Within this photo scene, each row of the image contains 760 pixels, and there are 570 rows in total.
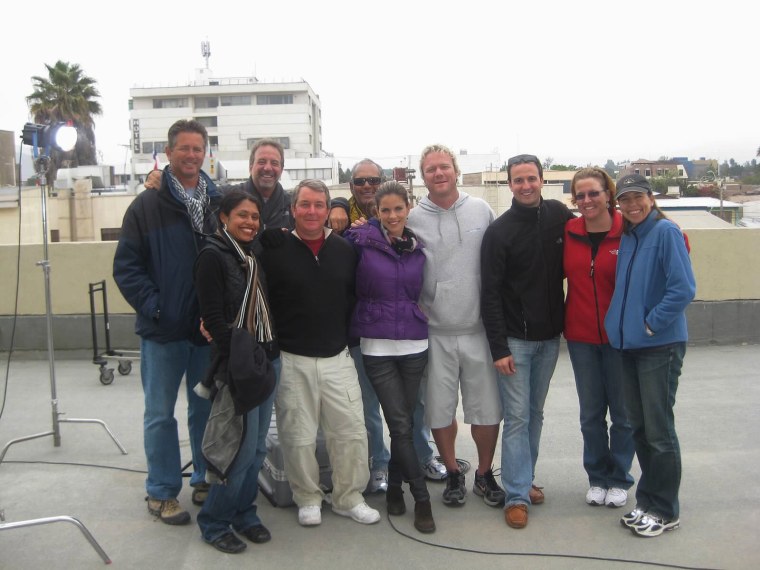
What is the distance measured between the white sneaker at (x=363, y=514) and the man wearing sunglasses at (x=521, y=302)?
708mm

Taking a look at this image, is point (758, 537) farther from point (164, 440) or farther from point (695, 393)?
point (164, 440)

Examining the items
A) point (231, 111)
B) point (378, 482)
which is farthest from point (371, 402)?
point (231, 111)

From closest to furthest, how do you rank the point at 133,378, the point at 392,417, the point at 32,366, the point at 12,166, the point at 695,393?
1. the point at 392,417
2. the point at 12,166
3. the point at 695,393
4. the point at 133,378
5. the point at 32,366

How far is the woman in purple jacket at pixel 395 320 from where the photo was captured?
11.6 feet

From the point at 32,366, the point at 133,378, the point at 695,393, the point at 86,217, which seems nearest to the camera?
the point at 695,393

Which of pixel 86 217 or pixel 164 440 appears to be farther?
pixel 86 217

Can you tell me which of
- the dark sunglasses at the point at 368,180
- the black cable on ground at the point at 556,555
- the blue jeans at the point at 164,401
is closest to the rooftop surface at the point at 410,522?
the black cable on ground at the point at 556,555

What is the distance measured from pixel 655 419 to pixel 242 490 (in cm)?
211

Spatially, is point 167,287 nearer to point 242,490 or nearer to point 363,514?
point 242,490

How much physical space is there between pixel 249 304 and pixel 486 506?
1792 mm

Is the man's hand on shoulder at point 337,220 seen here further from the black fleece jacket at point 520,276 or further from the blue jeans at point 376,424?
the black fleece jacket at point 520,276

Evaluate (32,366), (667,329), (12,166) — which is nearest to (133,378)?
(32,366)

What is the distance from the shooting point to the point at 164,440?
3.64 meters

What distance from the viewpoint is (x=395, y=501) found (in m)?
3.73
